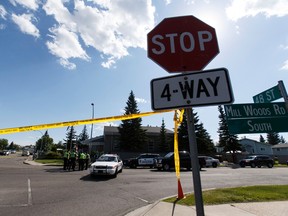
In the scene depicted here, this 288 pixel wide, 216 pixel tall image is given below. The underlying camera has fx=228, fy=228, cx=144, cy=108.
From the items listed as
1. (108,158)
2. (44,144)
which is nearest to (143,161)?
(108,158)

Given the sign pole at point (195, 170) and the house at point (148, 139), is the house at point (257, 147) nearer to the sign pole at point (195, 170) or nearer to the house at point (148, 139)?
the house at point (148, 139)

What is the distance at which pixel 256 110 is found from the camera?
4043 mm

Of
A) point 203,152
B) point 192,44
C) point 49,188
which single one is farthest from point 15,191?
point 203,152

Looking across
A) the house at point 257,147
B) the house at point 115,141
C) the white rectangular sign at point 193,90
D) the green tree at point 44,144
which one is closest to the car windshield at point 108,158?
the white rectangular sign at point 193,90

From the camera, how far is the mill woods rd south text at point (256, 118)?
3.90m

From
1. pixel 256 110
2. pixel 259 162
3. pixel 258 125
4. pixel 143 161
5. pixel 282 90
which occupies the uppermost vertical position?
pixel 259 162

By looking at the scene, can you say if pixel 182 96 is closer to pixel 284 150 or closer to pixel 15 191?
pixel 15 191

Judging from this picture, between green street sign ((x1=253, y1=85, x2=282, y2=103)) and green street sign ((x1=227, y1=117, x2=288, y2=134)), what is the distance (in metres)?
0.75

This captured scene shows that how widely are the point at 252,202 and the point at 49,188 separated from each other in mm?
7918

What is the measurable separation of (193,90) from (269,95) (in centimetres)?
302

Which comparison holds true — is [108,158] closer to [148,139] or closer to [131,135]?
[131,135]

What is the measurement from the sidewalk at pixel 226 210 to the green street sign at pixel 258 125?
2741 mm

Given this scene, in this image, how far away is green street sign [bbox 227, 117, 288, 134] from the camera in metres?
3.90

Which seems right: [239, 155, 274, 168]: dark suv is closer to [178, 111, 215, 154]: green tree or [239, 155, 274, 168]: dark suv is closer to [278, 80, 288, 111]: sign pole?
[178, 111, 215, 154]: green tree
